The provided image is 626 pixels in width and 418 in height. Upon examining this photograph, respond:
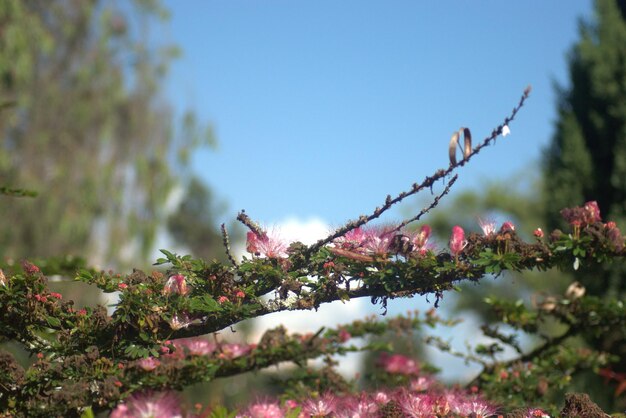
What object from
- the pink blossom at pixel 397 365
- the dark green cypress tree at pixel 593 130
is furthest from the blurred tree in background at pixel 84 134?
the pink blossom at pixel 397 365

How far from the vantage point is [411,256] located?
6.30 ft

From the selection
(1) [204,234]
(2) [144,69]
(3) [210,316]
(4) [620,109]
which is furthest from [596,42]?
(1) [204,234]

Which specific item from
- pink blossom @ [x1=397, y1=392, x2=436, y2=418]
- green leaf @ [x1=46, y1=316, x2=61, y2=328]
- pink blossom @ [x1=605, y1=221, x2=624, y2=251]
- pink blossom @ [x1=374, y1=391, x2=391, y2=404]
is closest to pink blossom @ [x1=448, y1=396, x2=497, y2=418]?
pink blossom @ [x1=397, y1=392, x2=436, y2=418]

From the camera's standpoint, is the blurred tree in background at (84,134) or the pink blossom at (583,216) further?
the blurred tree in background at (84,134)

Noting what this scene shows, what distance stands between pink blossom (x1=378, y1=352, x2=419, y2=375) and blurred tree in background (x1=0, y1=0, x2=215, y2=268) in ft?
22.7

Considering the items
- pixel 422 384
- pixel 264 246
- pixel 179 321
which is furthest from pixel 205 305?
pixel 422 384

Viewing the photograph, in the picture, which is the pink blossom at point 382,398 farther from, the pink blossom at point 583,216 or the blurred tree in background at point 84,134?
the blurred tree in background at point 84,134

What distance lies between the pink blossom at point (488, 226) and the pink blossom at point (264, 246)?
0.57 metres

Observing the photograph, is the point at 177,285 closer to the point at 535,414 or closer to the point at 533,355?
the point at 535,414

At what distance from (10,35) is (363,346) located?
7481 mm

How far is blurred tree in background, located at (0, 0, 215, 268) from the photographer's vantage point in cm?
948

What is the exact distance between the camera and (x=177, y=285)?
1.91 meters

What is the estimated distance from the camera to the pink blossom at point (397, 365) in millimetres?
3426

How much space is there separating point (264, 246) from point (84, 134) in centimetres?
890
